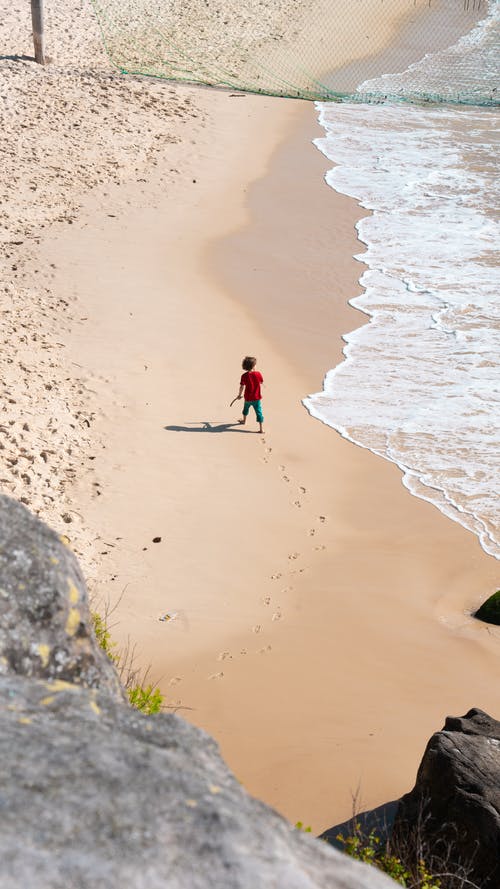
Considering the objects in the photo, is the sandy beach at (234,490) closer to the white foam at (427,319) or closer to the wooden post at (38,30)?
the white foam at (427,319)

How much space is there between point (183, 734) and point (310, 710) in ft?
14.7

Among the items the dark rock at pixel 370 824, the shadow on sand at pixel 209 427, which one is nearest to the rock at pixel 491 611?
the dark rock at pixel 370 824

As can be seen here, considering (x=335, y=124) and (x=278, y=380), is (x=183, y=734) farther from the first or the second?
(x=335, y=124)

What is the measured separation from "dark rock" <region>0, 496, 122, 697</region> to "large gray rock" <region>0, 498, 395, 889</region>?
0.61 ft

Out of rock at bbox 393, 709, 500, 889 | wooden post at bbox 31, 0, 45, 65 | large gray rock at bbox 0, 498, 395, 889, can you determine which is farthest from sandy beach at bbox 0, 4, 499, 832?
wooden post at bbox 31, 0, 45, 65

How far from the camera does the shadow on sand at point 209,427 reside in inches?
494

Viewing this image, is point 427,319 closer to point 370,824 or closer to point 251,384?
point 251,384

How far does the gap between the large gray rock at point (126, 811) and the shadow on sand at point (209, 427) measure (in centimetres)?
860

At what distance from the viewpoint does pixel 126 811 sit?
3039mm

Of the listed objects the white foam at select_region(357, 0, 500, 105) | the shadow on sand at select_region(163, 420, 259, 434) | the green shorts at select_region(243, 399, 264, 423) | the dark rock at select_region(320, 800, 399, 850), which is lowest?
the dark rock at select_region(320, 800, 399, 850)

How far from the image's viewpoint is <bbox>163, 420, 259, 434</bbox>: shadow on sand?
12.5 meters

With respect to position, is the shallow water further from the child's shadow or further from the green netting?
the green netting

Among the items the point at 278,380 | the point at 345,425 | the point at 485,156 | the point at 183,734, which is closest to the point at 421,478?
the point at 345,425

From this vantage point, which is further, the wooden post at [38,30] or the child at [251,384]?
the wooden post at [38,30]
